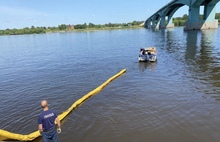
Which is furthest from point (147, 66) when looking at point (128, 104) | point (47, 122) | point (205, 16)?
point (205, 16)

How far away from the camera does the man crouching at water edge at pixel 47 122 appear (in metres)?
7.05

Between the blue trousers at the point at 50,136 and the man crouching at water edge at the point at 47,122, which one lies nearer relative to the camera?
the man crouching at water edge at the point at 47,122

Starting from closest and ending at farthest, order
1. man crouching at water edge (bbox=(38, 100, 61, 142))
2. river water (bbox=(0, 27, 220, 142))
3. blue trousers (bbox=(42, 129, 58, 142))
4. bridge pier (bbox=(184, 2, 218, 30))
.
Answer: man crouching at water edge (bbox=(38, 100, 61, 142)), blue trousers (bbox=(42, 129, 58, 142)), river water (bbox=(0, 27, 220, 142)), bridge pier (bbox=(184, 2, 218, 30))

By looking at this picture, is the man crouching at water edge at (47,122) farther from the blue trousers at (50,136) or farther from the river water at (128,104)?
the river water at (128,104)

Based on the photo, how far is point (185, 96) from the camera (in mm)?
14008

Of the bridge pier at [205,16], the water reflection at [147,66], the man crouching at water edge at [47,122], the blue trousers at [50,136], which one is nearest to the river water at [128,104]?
the water reflection at [147,66]

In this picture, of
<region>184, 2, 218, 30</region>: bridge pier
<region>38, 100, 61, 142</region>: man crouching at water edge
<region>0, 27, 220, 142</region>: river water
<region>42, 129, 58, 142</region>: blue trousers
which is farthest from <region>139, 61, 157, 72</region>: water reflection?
<region>184, 2, 218, 30</region>: bridge pier

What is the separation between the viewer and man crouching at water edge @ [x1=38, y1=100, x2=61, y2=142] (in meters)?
7.05

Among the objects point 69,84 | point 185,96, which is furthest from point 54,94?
point 185,96

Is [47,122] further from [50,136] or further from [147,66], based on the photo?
[147,66]

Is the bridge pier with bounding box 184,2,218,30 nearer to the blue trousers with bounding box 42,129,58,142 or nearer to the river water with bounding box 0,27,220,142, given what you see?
the river water with bounding box 0,27,220,142

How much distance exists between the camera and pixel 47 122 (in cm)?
718

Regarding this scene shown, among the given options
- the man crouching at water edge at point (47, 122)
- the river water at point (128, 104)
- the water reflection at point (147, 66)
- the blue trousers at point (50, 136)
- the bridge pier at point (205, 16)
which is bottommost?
the river water at point (128, 104)

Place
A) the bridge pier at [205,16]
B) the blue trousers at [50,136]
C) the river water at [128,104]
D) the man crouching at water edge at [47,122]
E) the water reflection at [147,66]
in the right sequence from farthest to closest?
1. the bridge pier at [205,16]
2. the water reflection at [147,66]
3. the river water at [128,104]
4. the blue trousers at [50,136]
5. the man crouching at water edge at [47,122]
